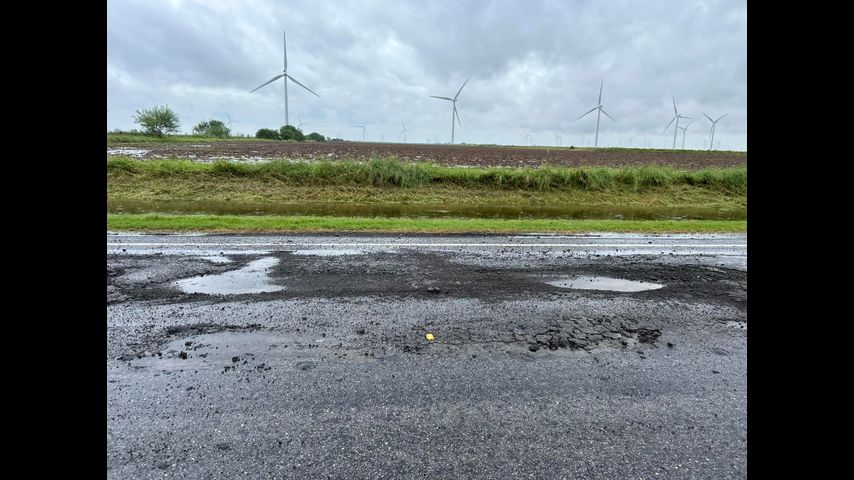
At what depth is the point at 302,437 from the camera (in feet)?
10.5

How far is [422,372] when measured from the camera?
420cm

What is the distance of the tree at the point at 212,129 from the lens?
83.5 meters

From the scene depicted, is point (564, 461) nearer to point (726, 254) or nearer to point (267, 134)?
point (726, 254)

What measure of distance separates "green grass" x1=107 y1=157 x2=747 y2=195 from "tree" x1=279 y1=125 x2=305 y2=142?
55.5 metres

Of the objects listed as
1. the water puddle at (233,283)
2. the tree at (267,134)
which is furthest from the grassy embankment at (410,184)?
the tree at (267,134)

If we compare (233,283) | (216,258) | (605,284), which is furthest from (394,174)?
(605,284)

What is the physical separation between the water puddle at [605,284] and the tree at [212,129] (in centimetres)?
8584

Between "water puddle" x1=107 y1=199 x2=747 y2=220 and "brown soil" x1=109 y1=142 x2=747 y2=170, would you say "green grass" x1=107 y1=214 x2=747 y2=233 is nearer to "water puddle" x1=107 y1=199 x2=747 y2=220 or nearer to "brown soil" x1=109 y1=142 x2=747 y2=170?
"water puddle" x1=107 y1=199 x2=747 y2=220

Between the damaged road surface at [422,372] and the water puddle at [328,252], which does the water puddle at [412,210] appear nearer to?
the water puddle at [328,252]

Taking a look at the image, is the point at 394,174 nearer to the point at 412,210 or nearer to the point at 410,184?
the point at 410,184

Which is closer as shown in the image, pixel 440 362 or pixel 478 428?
pixel 478 428
